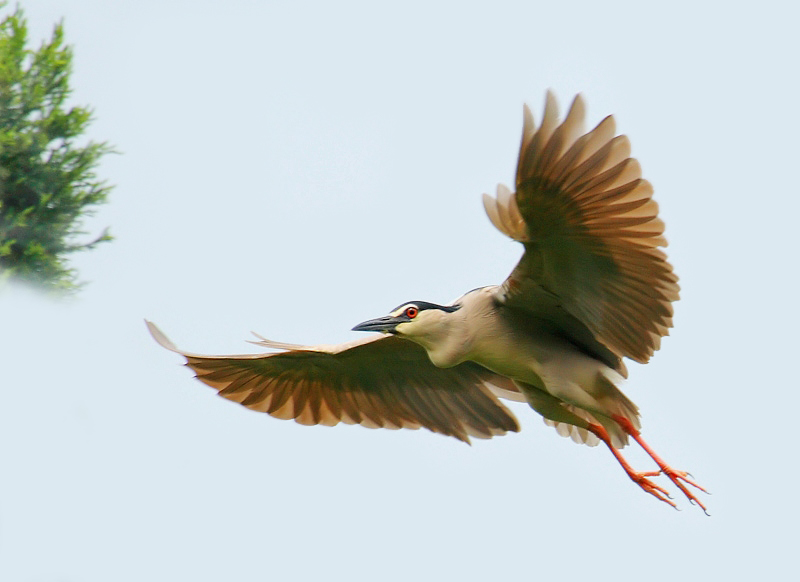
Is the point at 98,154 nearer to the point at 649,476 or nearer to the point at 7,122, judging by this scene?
the point at 7,122

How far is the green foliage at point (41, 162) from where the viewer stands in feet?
32.1

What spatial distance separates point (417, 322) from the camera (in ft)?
18.6

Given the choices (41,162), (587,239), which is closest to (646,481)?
(587,239)

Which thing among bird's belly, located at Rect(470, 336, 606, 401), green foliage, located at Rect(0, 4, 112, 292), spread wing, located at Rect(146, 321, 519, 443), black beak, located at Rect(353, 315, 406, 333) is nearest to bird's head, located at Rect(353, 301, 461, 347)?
black beak, located at Rect(353, 315, 406, 333)

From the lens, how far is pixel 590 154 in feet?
15.6

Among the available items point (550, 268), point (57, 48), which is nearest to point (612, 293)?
point (550, 268)

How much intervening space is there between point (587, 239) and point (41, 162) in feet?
21.5

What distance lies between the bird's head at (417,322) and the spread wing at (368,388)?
24.5 inches

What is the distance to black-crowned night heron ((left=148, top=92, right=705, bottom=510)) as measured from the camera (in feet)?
16.0

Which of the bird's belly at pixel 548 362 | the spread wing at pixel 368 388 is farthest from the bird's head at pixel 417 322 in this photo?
the spread wing at pixel 368 388

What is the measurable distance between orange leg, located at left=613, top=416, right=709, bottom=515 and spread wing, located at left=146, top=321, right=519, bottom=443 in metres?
0.97

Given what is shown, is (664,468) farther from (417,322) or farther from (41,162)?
(41,162)

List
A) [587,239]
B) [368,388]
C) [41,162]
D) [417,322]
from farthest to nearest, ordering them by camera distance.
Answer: [41,162] < [368,388] < [417,322] < [587,239]

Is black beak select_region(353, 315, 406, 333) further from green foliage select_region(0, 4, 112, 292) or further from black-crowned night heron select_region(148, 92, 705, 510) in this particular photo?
green foliage select_region(0, 4, 112, 292)
